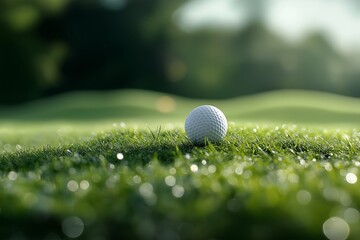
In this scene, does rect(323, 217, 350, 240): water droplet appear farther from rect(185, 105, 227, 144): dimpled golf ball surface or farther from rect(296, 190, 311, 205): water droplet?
rect(185, 105, 227, 144): dimpled golf ball surface

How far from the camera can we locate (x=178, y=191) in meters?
3.08

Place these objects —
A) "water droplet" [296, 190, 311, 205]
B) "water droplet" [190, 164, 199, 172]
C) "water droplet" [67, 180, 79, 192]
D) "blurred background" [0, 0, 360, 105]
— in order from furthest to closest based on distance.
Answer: "blurred background" [0, 0, 360, 105] → "water droplet" [190, 164, 199, 172] → "water droplet" [67, 180, 79, 192] → "water droplet" [296, 190, 311, 205]

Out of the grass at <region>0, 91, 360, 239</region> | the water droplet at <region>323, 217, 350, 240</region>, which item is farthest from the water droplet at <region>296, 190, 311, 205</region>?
the water droplet at <region>323, 217, 350, 240</region>

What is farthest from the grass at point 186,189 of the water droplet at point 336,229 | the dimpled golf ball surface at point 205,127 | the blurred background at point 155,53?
the blurred background at point 155,53

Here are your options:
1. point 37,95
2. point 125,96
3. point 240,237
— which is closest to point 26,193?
point 240,237

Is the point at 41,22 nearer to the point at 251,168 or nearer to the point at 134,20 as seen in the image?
the point at 134,20

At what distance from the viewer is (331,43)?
91.6 feet

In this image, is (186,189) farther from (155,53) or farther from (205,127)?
(155,53)

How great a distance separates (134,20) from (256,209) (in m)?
25.4

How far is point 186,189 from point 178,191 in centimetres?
8

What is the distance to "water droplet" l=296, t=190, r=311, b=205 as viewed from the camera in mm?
2794

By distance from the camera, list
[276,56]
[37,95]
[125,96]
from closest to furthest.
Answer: [125,96], [37,95], [276,56]

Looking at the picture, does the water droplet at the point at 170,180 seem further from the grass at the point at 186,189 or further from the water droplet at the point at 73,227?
the water droplet at the point at 73,227

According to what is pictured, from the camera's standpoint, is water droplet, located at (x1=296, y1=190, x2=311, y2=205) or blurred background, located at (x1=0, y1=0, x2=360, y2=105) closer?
water droplet, located at (x1=296, y1=190, x2=311, y2=205)
